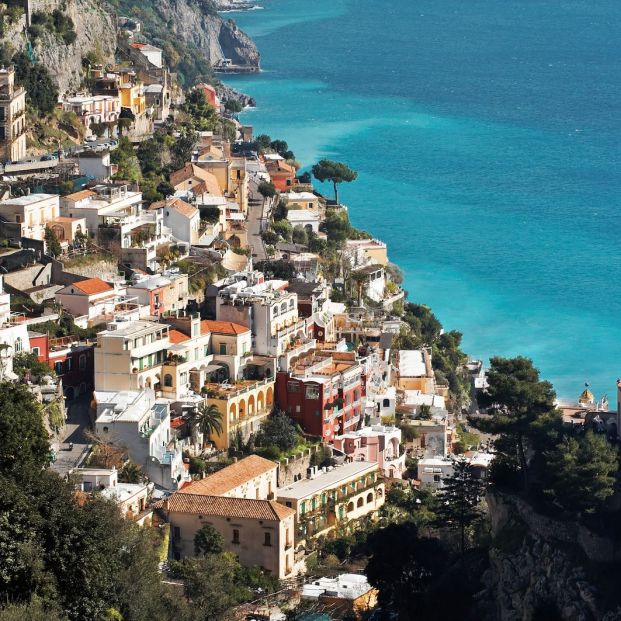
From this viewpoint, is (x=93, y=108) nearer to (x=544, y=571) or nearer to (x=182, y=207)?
(x=182, y=207)

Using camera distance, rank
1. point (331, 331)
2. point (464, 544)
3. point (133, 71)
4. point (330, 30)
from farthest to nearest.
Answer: point (330, 30) → point (133, 71) → point (331, 331) → point (464, 544)

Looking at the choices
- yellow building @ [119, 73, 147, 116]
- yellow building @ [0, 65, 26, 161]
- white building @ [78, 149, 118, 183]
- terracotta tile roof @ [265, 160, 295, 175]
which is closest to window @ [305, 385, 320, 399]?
white building @ [78, 149, 118, 183]

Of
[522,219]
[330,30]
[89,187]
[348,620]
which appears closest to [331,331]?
[89,187]

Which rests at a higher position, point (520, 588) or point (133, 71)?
point (133, 71)

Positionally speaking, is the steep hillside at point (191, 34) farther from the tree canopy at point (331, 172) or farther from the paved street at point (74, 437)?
the paved street at point (74, 437)

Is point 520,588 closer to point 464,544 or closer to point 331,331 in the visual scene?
point 464,544

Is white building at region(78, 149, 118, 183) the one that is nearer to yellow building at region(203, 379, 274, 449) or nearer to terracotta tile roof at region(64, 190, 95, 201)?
terracotta tile roof at region(64, 190, 95, 201)
